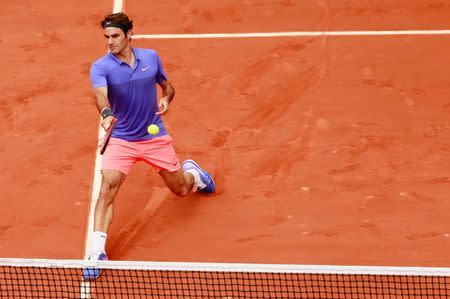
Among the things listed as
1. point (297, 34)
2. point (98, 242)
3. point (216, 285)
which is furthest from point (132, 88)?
point (297, 34)

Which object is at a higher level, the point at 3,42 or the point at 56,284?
the point at 3,42

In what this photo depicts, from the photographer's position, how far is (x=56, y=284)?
8.19 meters

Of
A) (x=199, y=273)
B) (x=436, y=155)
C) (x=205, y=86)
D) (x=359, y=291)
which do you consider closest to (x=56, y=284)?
(x=199, y=273)

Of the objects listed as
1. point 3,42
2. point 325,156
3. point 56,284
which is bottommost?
point 56,284

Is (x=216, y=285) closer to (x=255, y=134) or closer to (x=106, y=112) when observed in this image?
(x=106, y=112)

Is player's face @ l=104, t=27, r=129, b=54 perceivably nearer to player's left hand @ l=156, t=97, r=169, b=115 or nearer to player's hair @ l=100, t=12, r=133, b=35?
player's hair @ l=100, t=12, r=133, b=35

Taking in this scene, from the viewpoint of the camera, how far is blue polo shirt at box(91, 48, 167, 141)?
8.16 meters

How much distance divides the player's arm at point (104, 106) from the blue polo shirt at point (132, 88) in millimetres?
64

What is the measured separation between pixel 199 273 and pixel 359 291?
4.54 ft

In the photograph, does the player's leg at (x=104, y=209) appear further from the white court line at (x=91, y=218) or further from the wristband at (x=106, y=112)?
the wristband at (x=106, y=112)

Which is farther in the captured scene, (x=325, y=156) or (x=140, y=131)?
(x=325, y=156)

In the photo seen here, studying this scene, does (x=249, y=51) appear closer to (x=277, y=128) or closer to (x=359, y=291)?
(x=277, y=128)

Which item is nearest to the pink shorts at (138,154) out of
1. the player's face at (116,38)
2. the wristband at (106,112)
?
the wristband at (106,112)

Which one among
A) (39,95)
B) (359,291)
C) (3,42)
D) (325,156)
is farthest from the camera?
(3,42)
